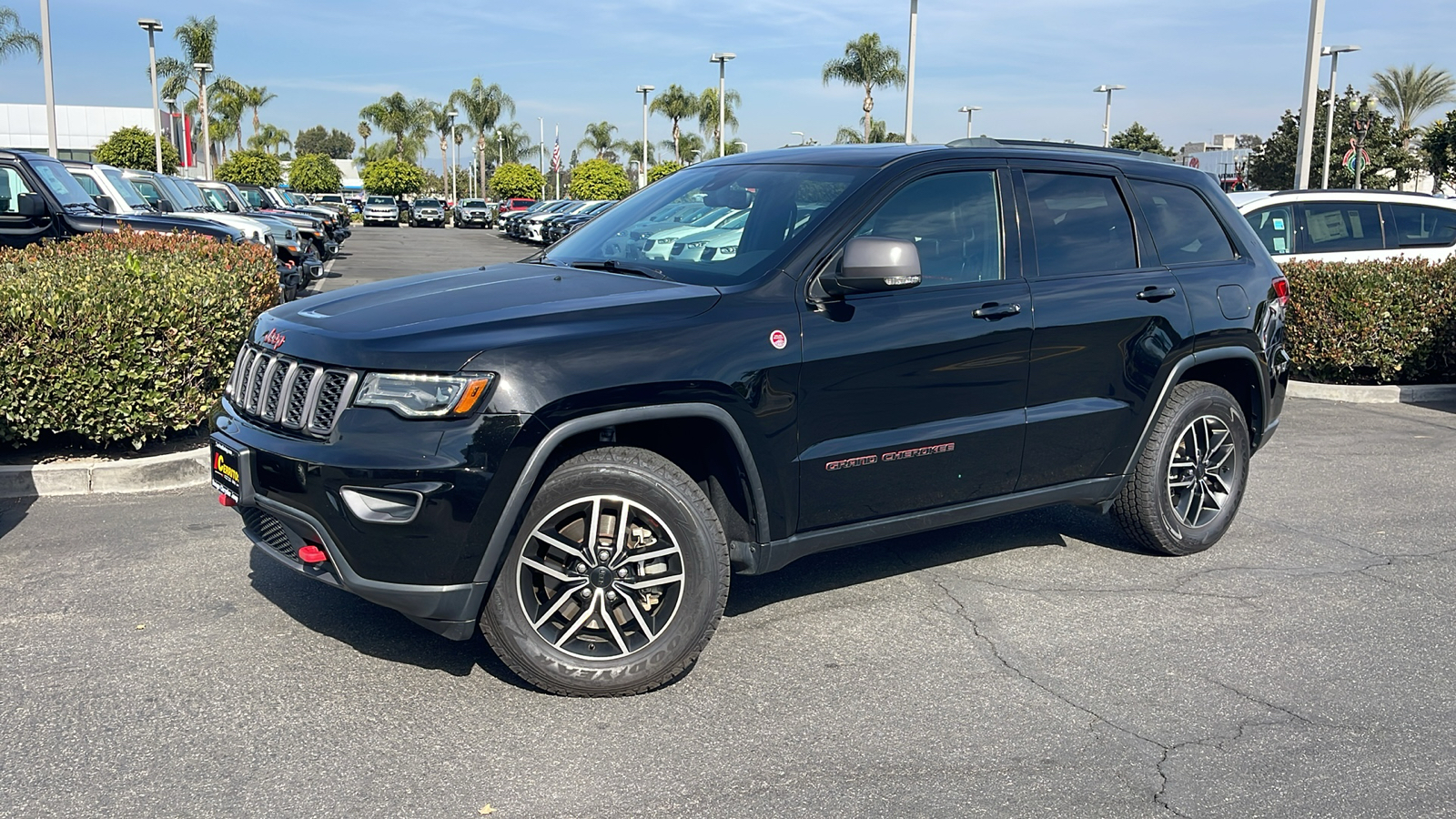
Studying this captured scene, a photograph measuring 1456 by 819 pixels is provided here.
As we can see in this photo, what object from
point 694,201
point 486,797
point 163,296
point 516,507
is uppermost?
point 694,201

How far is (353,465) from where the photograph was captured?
370 cm

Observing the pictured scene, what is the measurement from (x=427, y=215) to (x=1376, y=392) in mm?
54672

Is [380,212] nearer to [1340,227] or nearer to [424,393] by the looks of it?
[1340,227]

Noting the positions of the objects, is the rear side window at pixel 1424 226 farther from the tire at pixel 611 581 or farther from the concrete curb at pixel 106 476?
the concrete curb at pixel 106 476

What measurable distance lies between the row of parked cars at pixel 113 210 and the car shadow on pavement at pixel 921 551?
20.9 ft

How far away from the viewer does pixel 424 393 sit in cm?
374

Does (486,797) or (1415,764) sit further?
(1415,764)

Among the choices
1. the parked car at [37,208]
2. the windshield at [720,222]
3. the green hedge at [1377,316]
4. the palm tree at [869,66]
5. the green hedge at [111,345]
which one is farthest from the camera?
the palm tree at [869,66]

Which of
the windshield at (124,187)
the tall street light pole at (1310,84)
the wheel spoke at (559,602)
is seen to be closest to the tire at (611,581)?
the wheel spoke at (559,602)

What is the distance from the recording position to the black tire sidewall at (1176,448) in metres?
5.65

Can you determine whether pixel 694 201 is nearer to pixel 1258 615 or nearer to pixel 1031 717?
pixel 1031 717

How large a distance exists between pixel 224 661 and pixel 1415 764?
13.2 feet

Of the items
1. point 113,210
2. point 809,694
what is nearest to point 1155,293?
point 809,694

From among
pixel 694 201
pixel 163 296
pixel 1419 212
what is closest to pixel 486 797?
pixel 694 201
